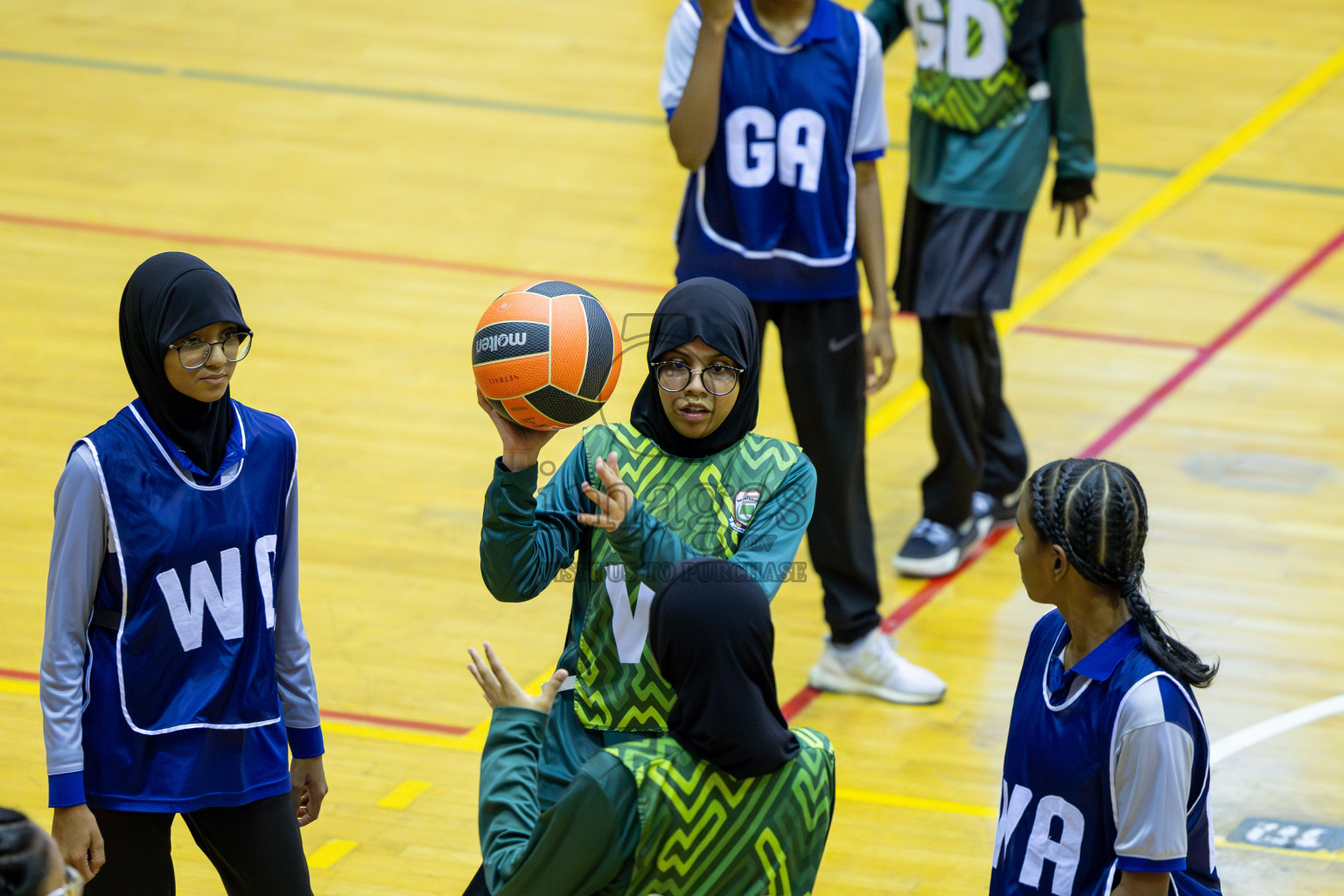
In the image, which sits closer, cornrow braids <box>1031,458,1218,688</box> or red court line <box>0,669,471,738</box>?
cornrow braids <box>1031,458,1218,688</box>

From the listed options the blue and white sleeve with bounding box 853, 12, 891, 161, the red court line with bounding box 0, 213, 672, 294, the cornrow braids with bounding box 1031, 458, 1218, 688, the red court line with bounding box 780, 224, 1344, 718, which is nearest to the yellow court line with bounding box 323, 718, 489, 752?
the red court line with bounding box 780, 224, 1344, 718

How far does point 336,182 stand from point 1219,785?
18.9 ft

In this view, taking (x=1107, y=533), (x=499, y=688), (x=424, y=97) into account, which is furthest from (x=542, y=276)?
(x=1107, y=533)

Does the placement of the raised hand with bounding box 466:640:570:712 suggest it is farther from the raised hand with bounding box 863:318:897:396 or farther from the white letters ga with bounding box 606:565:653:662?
the raised hand with bounding box 863:318:897:396

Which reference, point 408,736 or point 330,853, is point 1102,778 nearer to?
point 330,853

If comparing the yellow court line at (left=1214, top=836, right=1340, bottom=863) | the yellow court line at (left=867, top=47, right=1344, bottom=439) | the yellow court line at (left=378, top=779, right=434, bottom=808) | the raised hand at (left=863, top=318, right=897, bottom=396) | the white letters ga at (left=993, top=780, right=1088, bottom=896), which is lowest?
the yellow court line at (left=1214, top=836, right=1340, bottom=863)

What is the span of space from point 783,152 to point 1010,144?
1.23 m

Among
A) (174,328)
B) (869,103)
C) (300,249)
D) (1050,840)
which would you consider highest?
(869,103)

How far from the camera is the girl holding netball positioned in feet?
9.78

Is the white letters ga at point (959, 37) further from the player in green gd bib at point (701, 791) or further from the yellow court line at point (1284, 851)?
the player in green gd bib at point (701, 791)

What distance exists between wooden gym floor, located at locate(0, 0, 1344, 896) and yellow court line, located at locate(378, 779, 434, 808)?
0.07ft

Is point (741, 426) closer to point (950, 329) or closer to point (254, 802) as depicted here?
point (254, 802)

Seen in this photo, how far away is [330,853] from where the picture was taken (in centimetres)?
425

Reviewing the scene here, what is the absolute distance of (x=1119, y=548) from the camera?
2666 mm
